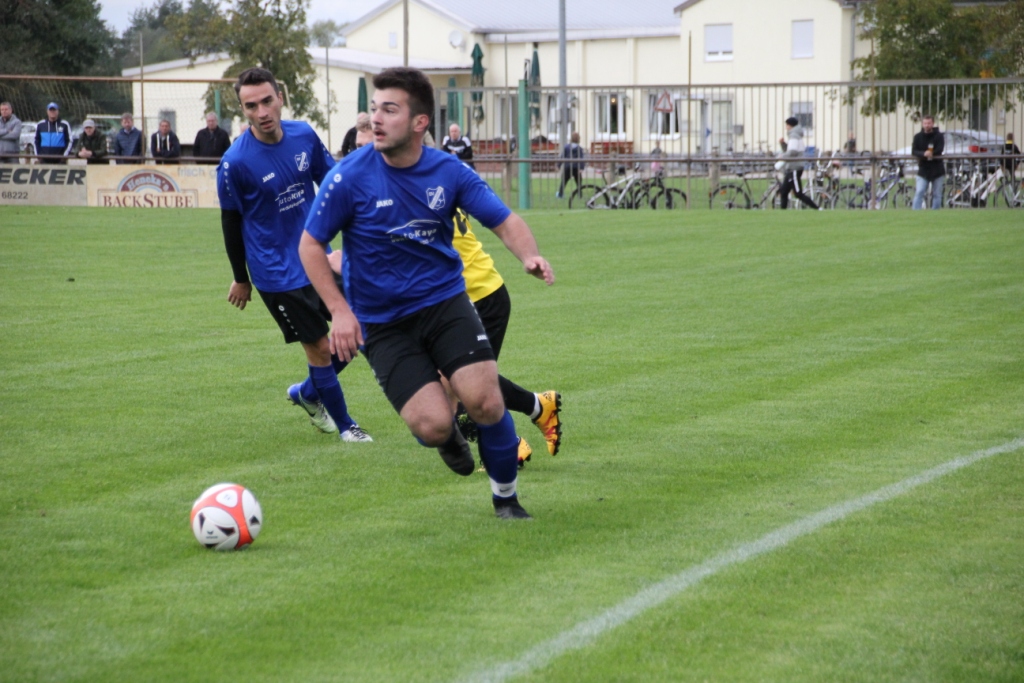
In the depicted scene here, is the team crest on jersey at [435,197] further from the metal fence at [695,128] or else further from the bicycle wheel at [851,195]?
the bicycle wheel at [851,195]

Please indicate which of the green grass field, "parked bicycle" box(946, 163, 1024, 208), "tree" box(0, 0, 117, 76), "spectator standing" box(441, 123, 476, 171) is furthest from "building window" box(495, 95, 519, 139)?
"tree" box(0, 0, 117, 76)

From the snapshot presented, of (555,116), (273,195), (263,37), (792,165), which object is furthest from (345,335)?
(263,37)

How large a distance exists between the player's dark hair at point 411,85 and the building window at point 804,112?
23.3m

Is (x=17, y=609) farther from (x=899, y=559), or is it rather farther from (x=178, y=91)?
(x=178, y=91)

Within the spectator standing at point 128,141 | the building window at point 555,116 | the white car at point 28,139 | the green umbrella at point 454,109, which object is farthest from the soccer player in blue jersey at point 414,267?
the white car at point 28,139

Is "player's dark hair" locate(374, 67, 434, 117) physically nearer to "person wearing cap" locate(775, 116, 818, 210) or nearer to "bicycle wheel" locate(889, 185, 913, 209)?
"person wearing cap" locate(775, 116, 818, 210)

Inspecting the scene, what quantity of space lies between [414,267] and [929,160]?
66.8ft

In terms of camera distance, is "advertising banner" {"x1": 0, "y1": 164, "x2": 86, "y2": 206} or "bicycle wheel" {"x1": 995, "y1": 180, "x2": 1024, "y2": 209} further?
"advertising banner" {"x1": 0, "y1": 164, "x2": 86, "y2": 206}

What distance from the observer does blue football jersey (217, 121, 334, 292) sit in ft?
23.5

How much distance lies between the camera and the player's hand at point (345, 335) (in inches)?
206

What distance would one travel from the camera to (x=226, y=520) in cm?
504

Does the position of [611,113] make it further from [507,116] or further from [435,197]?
[435,197]

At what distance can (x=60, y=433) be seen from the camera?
24.2ft

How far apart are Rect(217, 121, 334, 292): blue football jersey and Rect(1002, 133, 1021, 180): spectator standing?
19773mm
